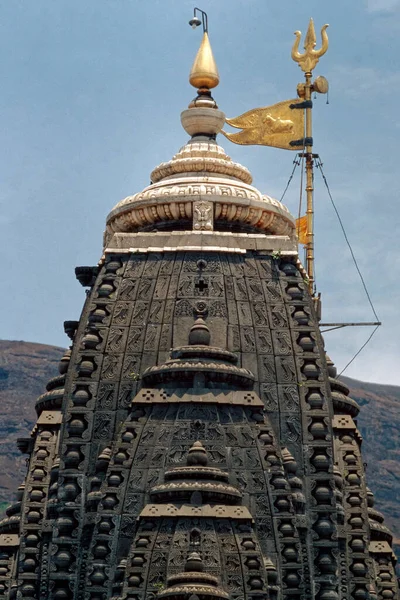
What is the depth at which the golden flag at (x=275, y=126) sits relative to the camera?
190 ft

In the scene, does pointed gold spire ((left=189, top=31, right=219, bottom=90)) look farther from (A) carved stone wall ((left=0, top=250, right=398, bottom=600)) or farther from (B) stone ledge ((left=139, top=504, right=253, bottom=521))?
(B) stone ledge ((left=139, top=504, right=253, bottom=521))

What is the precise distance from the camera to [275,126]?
5853 cm

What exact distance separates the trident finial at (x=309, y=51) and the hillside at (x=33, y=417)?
3535 inches

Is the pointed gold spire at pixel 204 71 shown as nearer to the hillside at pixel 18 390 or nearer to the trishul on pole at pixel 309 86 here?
the trishul on pole at pixel 309 86

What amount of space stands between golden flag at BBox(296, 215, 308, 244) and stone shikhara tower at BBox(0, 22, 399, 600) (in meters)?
7.50

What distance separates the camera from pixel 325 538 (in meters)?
44.4

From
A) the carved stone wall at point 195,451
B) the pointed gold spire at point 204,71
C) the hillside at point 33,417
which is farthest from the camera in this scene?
the hillside at point 33,417

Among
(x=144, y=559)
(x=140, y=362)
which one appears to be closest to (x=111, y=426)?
(x=140, y=362)

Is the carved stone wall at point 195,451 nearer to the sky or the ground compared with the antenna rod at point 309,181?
nearer to the ground

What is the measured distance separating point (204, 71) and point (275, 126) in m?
5.56

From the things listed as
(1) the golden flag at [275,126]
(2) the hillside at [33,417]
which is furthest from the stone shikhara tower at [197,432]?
(2) the hillside at [33,417]

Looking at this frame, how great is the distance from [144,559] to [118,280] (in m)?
9.57

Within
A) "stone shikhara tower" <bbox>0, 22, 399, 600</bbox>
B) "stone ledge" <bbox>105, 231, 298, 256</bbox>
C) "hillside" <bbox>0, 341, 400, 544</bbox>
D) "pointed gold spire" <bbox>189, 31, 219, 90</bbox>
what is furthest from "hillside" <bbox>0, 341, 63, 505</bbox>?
"stone ledge" <bbox>105, 231, 298, 256</bbox>

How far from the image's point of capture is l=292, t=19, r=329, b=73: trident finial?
58.6 meters
